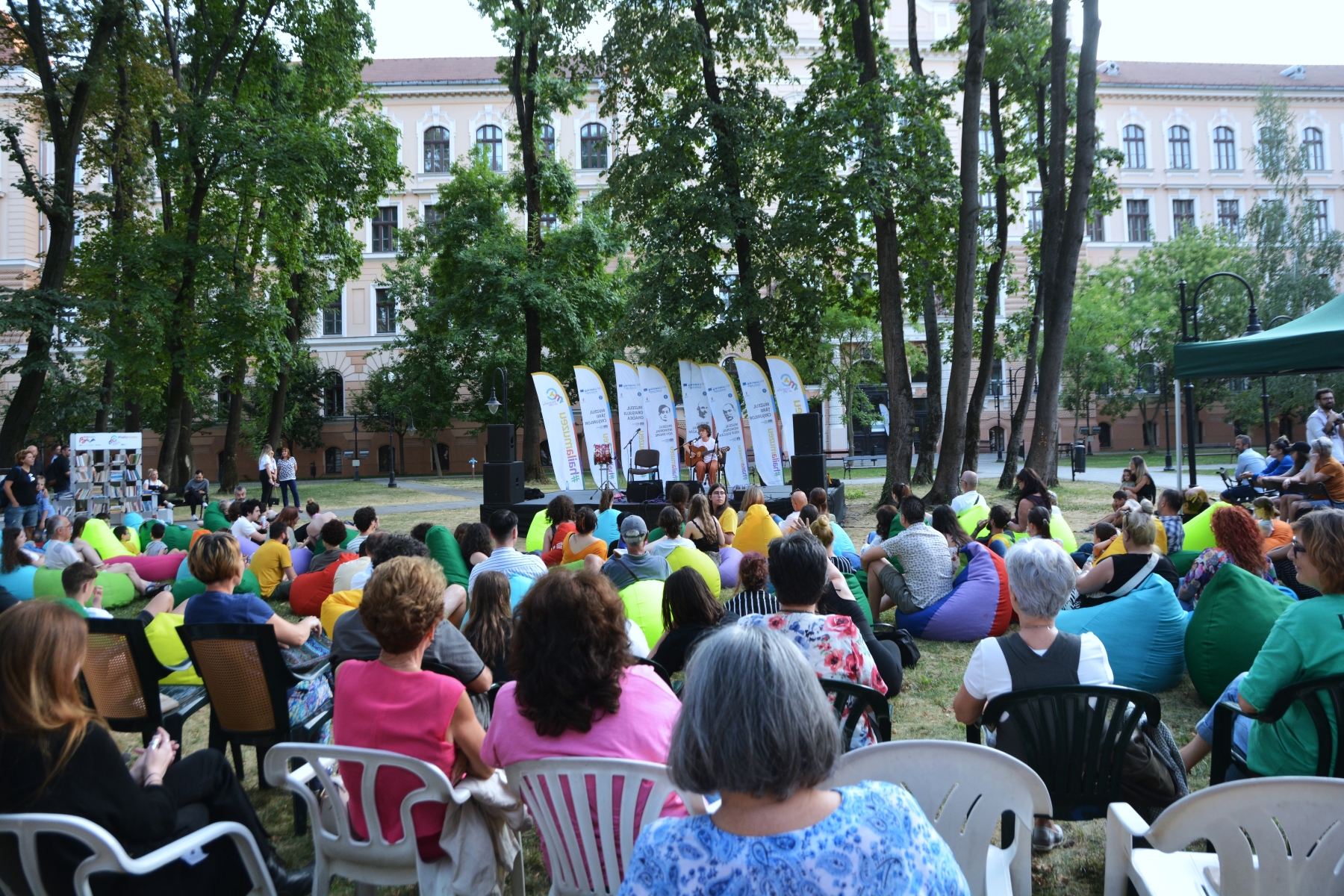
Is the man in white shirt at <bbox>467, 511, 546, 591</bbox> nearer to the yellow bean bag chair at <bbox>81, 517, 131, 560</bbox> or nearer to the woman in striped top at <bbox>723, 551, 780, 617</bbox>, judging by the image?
the woman in striped top at <bbox>723, 551, 780, 617</bbox>

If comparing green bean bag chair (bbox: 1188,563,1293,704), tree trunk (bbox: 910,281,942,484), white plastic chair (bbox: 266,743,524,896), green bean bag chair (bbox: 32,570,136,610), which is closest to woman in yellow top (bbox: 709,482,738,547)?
green bean bag chair (bbox: 1188,563,1293,704)

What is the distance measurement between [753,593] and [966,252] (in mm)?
10179

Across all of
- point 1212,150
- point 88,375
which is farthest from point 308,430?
point 1212,150

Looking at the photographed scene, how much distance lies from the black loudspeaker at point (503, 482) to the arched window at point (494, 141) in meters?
29.3

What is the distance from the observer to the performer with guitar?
53.7 ft

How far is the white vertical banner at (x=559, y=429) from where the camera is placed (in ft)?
55.0

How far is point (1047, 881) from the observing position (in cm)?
295

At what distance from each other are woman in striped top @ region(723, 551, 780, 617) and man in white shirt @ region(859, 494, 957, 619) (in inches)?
70.9

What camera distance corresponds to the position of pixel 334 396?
38938 millimetres

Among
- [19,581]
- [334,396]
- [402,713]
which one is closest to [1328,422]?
[402,713]

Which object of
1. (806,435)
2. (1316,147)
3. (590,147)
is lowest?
(806,435)

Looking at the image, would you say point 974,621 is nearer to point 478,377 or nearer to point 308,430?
point 478,377

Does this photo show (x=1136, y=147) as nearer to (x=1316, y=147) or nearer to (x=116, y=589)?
(x=1316, y=147)

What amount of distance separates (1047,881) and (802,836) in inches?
83.8
